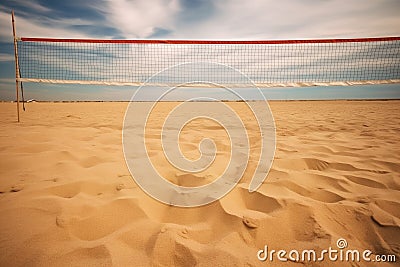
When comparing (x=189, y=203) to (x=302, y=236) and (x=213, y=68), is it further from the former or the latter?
(x=213, y=68)

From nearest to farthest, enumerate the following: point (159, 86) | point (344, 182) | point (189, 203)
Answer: point (189, 203), point (344, 182), point (159, 86)

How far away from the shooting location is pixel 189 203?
154cm

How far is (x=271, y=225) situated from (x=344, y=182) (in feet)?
3.24

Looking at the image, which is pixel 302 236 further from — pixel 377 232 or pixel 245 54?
pixel 245 54

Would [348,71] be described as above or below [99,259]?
above

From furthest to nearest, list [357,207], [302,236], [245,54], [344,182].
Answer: [245,54] < [344,182] < [357,207] < [302,236]

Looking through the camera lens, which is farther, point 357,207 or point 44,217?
point 357,207

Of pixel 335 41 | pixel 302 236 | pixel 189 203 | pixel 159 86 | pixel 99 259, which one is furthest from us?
pixel 159 86

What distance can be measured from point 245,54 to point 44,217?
6124 mm

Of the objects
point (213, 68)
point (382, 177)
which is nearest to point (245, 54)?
point (213, 68)

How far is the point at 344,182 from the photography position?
5.94 ft

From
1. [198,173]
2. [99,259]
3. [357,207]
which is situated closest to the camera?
[99,259]

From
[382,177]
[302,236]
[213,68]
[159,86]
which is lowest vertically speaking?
[302,236]

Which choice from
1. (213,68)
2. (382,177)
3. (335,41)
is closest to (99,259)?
(382,177)
